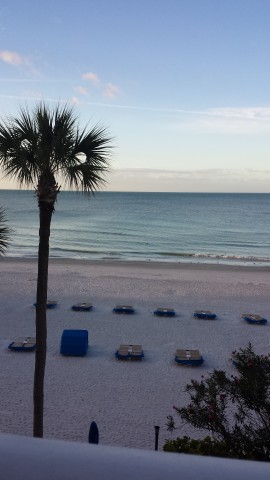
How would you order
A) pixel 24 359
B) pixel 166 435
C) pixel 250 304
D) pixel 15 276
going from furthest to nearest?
pixel 15 276, pixel 250 304, pixel 24 359, pixel 166 435

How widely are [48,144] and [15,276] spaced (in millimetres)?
21372

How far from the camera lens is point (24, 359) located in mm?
13797

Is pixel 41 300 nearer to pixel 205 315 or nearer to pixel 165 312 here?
pixel 165 312

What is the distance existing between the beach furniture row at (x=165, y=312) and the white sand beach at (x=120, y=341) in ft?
0.99

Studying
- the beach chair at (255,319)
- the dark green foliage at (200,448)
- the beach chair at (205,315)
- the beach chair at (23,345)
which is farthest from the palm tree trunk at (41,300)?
the beach chair at (255,319)

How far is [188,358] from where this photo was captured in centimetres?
1370

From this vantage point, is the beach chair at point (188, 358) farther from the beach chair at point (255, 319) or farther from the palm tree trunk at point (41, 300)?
the palm tree trunk at point (41, 300)

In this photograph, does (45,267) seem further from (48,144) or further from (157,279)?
(157,279)

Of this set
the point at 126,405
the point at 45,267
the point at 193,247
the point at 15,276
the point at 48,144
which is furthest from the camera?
the point at 193,247

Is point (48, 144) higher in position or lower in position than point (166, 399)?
higher

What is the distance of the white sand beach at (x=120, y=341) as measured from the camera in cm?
1048

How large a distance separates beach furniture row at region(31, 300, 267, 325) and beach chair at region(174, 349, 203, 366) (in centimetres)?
482

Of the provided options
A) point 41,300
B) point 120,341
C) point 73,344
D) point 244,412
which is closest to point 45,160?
point 41,300

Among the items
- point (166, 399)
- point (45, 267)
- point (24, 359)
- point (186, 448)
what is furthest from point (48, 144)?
point (24, 359)
